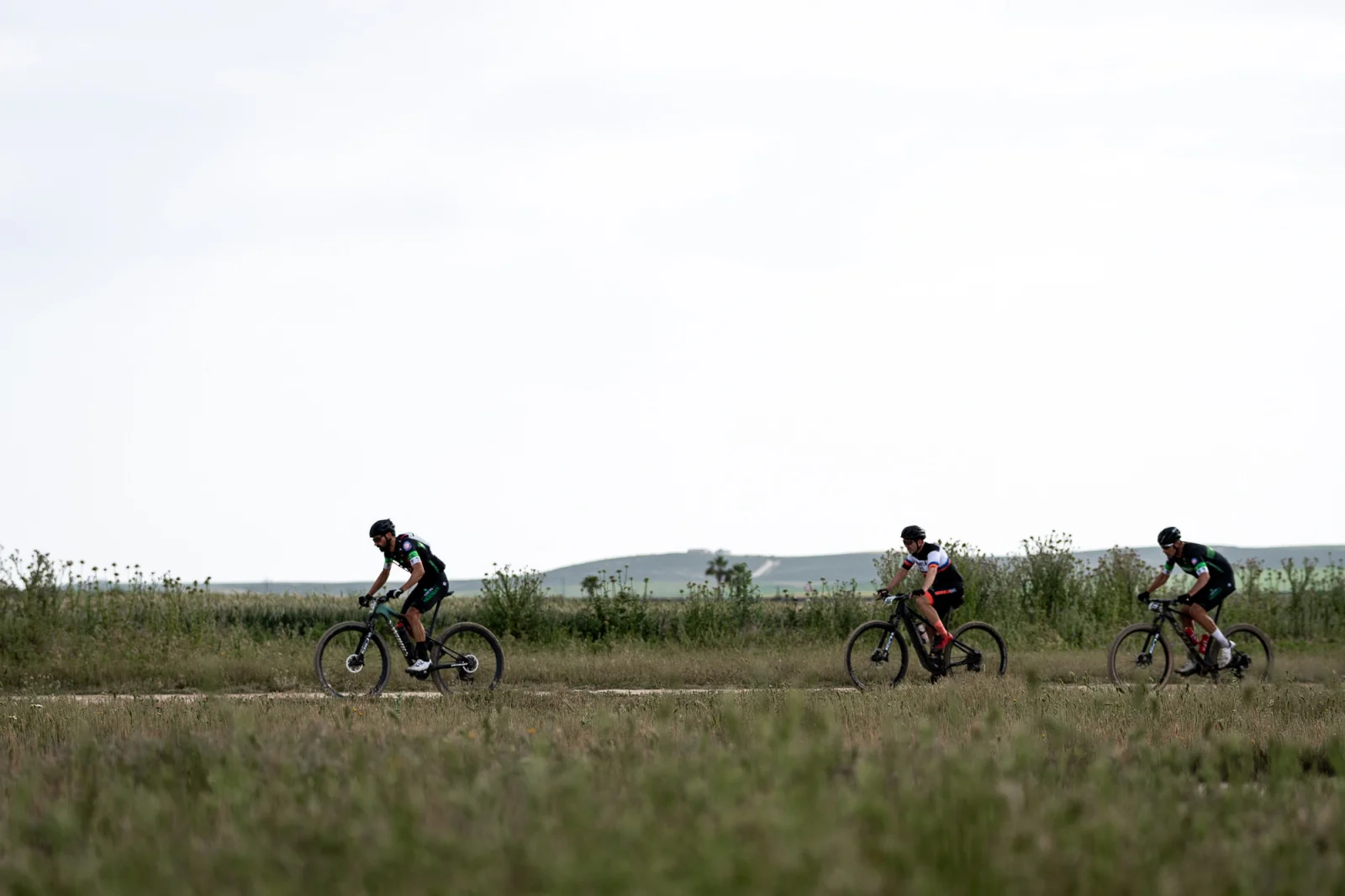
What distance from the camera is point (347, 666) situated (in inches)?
599

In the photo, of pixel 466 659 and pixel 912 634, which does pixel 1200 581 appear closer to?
pixel 912 634

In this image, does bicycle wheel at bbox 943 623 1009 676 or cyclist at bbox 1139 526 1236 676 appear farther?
bicycle wheel at bbox 943 623 1009 676

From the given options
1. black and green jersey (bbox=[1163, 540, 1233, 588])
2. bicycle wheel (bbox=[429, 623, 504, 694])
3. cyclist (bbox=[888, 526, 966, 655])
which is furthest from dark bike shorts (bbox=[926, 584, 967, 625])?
bicycle wheel (bbox=[429, 623, 504, 694])

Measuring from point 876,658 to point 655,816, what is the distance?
12249 mm

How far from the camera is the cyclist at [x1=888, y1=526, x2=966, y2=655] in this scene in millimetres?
15977

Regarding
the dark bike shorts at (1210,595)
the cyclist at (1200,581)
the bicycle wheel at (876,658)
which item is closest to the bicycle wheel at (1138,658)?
the cyclist at (1200,581)

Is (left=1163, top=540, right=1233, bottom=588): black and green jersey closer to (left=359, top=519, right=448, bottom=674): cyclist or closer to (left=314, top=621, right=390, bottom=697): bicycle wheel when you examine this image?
(left=359, top=519, right=448, bottom=674): cyclist

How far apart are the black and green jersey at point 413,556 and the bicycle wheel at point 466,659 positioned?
84 cm

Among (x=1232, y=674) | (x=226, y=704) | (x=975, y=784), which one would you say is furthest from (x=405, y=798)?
(x=1232, y=674)

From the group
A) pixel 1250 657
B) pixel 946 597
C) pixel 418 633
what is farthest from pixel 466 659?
pixel 1250 657

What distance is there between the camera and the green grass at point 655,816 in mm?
3977

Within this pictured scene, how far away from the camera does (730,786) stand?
14.6 ft

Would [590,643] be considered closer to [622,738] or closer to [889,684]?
Result: [889,684]

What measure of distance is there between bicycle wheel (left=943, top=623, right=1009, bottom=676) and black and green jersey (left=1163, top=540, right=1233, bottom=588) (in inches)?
95.2
